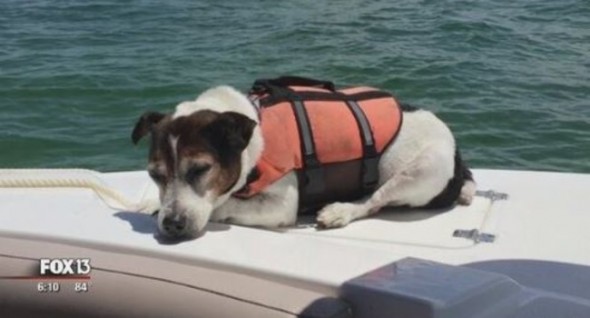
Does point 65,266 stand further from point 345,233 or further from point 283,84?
point 283,84

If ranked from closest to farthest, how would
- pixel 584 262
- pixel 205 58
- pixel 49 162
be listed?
pixel 584 262
pixel 49 162
pixel 205 58

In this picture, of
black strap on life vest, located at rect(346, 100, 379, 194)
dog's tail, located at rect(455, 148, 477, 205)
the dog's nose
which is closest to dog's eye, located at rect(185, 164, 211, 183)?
the dog's nose

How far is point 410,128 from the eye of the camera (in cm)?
365

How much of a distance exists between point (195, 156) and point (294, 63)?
630 centimetres

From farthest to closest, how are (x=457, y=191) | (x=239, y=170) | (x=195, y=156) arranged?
(x=457, y=191) < (x=239, y=170) < (x=195, y=156)

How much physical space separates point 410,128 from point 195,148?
3.06ft

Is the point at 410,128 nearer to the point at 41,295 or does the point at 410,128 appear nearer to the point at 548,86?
the point at 41,295

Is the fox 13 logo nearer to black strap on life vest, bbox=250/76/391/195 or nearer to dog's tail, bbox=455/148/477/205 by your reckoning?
black strap on life vest, bbox=250/76/391/195

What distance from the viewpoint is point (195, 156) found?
3.12m

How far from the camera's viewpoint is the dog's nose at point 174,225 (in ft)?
9.75

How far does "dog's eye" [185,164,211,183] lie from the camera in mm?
3121

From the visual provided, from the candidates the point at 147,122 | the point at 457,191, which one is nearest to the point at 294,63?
the point at 457,191

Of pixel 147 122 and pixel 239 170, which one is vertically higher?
pixel 147 122

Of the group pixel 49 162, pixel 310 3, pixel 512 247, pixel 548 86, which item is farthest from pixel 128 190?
pixel 310 3
